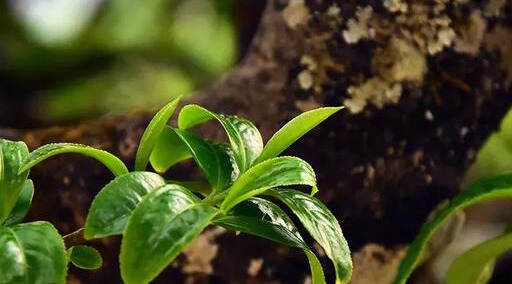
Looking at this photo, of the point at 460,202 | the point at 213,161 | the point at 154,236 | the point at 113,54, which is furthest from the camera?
the point at 113,54

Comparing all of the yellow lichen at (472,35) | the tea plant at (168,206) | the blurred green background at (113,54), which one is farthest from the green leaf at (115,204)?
the blurred green background at (113,54)

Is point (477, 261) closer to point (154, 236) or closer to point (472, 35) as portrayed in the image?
point (472, 35)

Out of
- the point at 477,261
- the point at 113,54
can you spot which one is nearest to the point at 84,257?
the point at 477,261

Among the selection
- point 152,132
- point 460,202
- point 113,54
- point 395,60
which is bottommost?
point 113,54

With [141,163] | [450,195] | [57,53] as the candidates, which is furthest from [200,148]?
[57,53]

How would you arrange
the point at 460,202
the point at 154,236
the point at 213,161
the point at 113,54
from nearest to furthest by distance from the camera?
the point at 154,236, the point at 213,161, the point at 460,202, the point at 113,54

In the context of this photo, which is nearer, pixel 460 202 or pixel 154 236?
pixel 154 236
